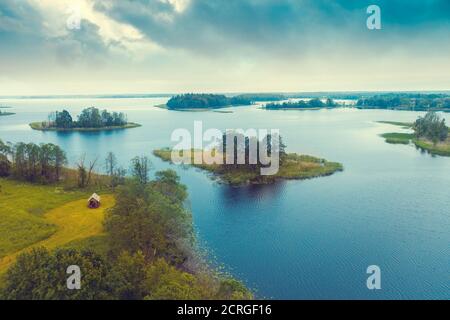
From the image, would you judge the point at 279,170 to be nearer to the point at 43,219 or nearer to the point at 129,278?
the point at 43,219

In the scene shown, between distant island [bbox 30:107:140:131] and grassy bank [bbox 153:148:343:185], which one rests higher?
distant island [bbox 30:107:140:131]

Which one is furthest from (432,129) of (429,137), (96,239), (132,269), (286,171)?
(132,269)

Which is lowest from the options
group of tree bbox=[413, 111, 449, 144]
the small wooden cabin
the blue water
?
the blue water

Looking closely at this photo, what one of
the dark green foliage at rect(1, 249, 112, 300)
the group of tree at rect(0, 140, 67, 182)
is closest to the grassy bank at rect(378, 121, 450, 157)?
the group of tree at rect(0, 140, 67, 182)

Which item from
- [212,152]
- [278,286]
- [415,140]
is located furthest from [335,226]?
[415,140]

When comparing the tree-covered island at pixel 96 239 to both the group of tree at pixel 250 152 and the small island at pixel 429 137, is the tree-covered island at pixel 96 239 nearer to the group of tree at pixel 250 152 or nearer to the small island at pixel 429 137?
the group of tree at pixel 250 152

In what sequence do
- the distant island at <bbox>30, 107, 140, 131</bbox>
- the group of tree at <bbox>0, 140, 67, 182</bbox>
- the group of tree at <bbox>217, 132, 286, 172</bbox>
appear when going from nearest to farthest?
the group of tree at <bbox>0, 140, 67, 182</bbox> → the group of tree at <bbox>217, 132, 286, 172</bbox> → the distant island at <bbox>30, 107, 140, 131</bbox>

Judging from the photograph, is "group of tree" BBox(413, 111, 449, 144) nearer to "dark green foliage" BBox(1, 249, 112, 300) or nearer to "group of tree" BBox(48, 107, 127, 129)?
"dark green foliage" BBox(1, 249, 112, 300)
